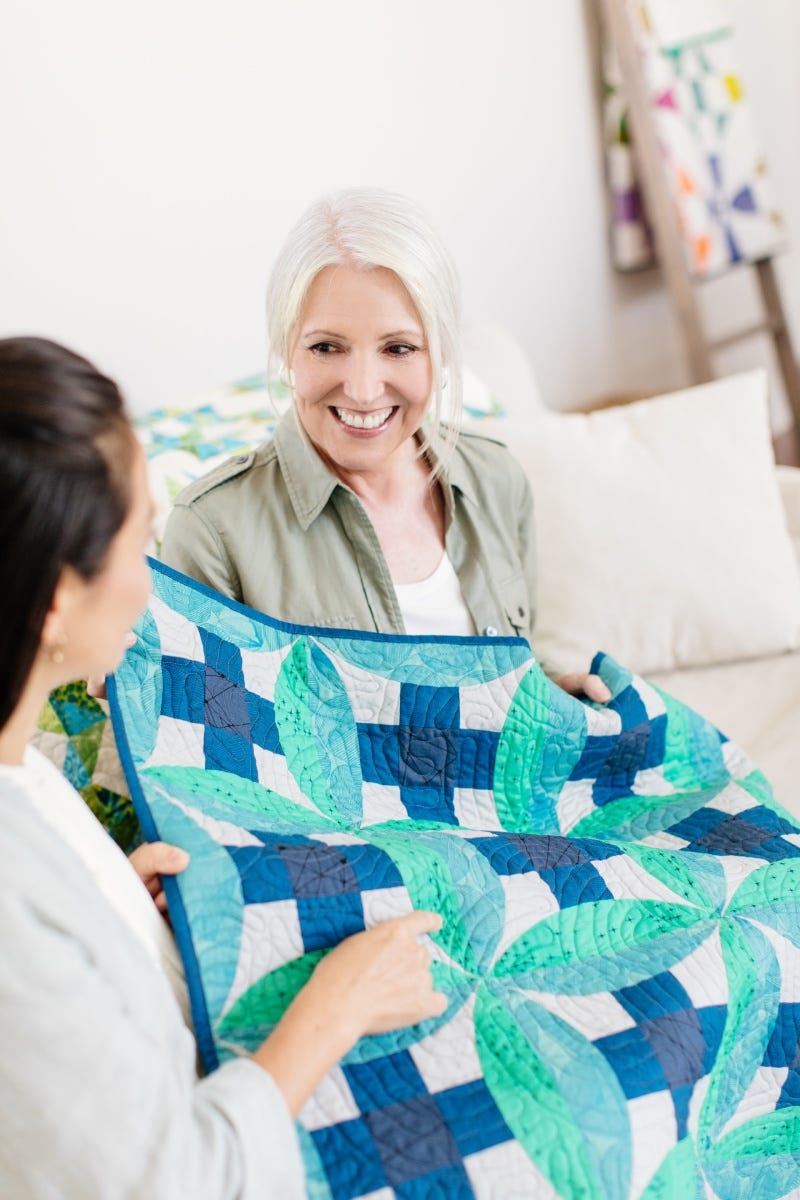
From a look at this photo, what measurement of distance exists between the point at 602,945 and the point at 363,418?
668 mm

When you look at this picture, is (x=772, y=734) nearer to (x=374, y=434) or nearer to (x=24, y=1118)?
(x=374, y=434)

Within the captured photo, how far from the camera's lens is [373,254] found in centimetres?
132

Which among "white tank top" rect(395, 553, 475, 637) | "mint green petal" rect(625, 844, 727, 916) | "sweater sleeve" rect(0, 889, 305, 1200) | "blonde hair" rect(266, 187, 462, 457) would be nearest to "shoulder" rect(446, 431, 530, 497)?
"white tank top" rect(395, 553, 475, 637)

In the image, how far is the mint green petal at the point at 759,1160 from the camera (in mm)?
1031

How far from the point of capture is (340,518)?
1.50 metres

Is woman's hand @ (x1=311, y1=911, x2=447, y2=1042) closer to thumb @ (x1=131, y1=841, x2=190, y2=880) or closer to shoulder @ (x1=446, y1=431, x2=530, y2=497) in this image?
thumb @ (x1=131, y1=841, x2=190, y2=880)

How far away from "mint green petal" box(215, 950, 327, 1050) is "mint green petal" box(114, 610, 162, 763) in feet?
0.84

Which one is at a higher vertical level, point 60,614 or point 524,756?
point 60,614

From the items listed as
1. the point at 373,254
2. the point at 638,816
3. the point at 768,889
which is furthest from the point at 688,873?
the point at 373,254

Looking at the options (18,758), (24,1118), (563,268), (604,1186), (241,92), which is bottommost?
(604,1186)

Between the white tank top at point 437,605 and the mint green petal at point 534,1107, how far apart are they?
0.62 metres

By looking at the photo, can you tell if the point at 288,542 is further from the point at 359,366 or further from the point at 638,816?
the point at 638,816

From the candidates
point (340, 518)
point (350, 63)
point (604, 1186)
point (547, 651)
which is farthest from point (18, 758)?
point (350, 63)

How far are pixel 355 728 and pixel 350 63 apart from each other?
1726 millimetres
